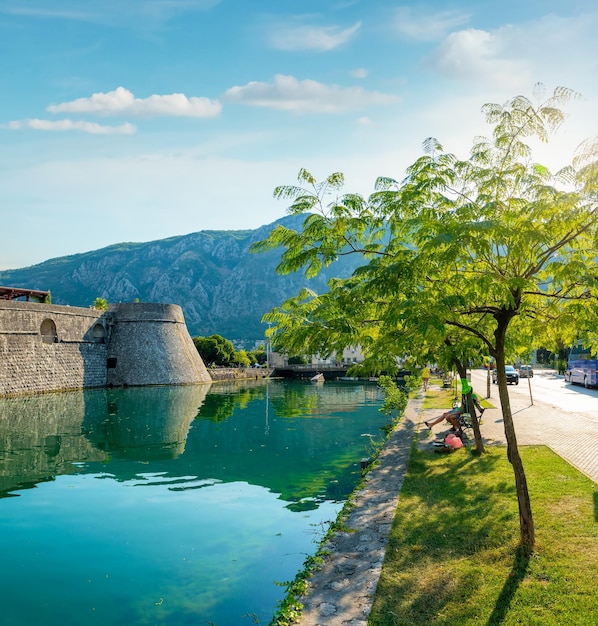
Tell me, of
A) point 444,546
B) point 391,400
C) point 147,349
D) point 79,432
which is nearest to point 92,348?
point 147,349

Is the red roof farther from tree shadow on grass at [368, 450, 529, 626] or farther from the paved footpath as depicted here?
tree shadow on grass at [368, 450, 529, 626]

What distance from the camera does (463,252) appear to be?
Result: 8914 millimetres

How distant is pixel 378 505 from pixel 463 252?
6.17 meters

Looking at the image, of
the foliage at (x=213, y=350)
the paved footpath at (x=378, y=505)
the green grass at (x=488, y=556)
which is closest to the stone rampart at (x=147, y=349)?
the foliage at (x=213, y=350)

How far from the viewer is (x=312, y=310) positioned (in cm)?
1017

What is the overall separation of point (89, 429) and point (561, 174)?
26912mm

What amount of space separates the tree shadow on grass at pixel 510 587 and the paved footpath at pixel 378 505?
159cm

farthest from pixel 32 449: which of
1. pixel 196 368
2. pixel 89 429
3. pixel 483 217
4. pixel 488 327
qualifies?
pixel 196 368

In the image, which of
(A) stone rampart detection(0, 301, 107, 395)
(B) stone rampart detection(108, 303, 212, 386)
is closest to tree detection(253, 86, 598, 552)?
(A) stone rampart detection(0, 301, 107, 395)

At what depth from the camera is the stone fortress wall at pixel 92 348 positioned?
4962 cm

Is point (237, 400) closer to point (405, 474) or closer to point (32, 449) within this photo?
point (32, 449)

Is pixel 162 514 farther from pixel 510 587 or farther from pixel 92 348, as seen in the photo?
pixel 92 348

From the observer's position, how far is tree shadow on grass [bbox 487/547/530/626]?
6.55 metres

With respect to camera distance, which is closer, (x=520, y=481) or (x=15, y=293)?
(x=520, y=481)
